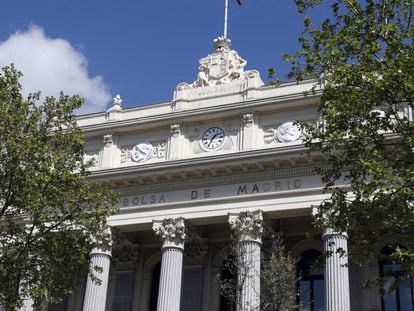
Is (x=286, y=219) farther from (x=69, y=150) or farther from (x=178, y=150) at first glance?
(x=69, y=150)

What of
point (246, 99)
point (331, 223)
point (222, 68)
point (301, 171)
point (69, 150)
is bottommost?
point (331, 223)

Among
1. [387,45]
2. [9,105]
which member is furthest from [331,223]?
[9,105]

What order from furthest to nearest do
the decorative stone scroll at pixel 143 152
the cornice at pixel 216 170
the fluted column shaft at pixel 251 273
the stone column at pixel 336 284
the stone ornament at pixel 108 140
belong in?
the stone ornament at pixel 108 140
the decorative stone scroll at pixel 143 152
the cornice at pixel 216 170
the stone column at pixel 336 284
the fluted column shaft at pixel 251 273

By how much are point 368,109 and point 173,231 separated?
17172mm

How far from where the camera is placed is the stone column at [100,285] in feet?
123

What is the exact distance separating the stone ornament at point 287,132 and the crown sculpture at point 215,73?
3.94 metres

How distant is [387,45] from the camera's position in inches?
893

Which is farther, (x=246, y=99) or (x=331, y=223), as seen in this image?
(x=246, y=99)

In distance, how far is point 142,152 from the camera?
134 feet

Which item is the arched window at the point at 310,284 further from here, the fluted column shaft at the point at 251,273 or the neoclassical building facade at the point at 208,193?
the fluted column shaft at the point at 251,273

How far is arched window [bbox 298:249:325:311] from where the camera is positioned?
37.0 m

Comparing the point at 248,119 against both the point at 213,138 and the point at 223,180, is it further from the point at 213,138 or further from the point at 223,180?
the point at 223,180

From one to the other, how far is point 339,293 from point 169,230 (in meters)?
8.93

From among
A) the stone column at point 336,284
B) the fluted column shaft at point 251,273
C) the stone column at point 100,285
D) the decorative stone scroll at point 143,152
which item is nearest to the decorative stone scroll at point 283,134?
the fluted column shaft at point 251,273
